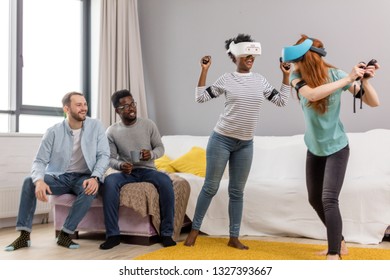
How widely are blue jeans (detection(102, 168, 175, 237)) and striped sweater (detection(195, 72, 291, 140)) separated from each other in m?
0.55

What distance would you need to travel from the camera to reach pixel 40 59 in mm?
4672

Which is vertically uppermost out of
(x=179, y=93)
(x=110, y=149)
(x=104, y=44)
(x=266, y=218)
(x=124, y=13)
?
(x=124, y=13)

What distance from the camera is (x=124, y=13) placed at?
4.90 metres

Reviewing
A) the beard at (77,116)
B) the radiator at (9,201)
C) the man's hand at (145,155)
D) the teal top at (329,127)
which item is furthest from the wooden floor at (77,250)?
the teal top at (329,127)

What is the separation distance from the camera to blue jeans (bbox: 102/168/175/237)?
3.06 meters

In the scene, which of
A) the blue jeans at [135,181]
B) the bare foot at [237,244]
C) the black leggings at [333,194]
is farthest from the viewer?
the blue jeans at [135,181]

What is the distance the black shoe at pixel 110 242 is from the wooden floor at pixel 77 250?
0.03m

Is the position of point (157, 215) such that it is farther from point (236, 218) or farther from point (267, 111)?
point (267, 111)

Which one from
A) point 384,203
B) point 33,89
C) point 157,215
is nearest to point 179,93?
point 33,89

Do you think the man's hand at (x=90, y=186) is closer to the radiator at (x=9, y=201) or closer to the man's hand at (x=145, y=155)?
the man's hand at (x=145, y=155)

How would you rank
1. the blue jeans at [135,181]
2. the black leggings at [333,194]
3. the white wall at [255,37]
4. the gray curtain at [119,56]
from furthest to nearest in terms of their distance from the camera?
the gray curtain at [119,56]
the white wall at [255,37]
the blue jeans at [135,181]
the black leggings at [333,194]

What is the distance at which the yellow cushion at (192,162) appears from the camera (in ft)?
12.8

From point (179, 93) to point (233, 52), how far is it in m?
2.08

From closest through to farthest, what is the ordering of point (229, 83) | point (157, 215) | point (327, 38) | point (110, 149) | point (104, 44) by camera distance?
point (229, 83) < point (157, 215) < point (110, 149) < point (327, 38) < point (104, 44)
